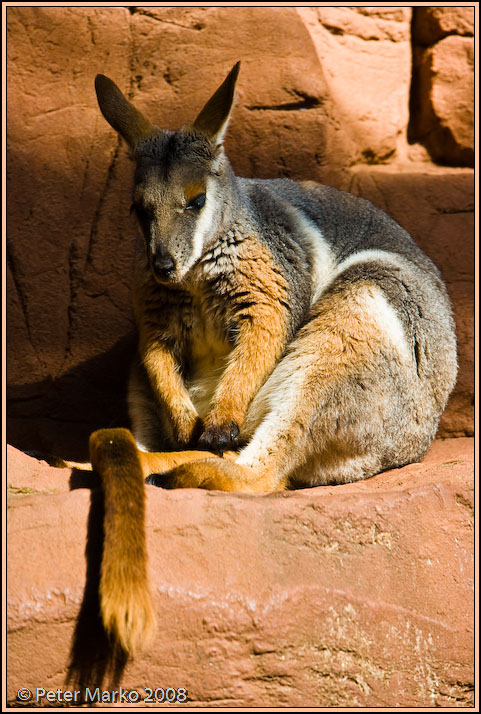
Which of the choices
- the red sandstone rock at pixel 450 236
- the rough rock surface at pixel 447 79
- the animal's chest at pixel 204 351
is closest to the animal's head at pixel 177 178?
the animal's chest at pixel 204 351

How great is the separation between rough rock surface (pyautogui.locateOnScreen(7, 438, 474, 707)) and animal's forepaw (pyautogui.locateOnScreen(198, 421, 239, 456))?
2.29ft

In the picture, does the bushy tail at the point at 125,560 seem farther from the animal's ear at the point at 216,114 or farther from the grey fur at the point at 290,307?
the animal's ear at the point at 216,114

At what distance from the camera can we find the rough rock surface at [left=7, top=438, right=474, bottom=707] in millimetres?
2750

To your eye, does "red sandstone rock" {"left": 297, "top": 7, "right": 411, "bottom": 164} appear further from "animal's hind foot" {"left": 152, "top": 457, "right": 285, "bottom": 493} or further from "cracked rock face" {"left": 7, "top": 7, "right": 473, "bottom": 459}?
"animal's hind foot" {"left": 152, "top": 457, "right": 285, "bottom": 493}

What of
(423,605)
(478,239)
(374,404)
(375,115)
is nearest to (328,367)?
(374,404)

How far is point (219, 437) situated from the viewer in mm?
3953

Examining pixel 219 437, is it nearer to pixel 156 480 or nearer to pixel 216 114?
pixel 156 480

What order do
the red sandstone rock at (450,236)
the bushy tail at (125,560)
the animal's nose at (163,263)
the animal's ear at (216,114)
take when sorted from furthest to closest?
the red sandstone rock at (450,236), the animal's ear at (216,114), the animal's nose at (163,263), the bushy tail at (125,560)

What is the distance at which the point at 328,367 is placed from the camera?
12.8 ft

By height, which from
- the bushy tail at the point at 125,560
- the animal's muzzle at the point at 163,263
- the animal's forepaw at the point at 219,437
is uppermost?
the animal's muzzle at the point at 163,263

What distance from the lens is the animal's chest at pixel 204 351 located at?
435cm

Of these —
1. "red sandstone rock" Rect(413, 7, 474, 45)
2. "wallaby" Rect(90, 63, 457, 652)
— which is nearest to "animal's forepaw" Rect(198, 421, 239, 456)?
"wallaby" Rect(90, 63, 457, 652)

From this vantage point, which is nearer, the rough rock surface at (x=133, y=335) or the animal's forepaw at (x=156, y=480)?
the rough rock surface at (x=133, y=335)

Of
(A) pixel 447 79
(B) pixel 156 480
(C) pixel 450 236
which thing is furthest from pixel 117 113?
(A) pixel 447 79
